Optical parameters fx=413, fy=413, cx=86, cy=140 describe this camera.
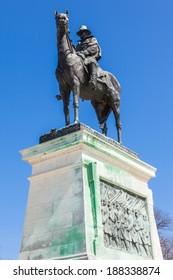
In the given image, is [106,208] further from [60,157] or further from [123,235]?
[60,157]

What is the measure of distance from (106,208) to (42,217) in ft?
4.63

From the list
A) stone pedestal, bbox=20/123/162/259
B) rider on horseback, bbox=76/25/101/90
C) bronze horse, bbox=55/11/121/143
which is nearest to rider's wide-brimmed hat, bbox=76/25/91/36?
rider on horseback, bbox=76/25/101/90

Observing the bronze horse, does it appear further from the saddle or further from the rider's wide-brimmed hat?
the rider's wide-brimmed hat

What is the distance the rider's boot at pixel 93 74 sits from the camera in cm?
1072

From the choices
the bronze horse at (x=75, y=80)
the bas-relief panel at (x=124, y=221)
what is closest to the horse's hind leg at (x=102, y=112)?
the bronze horse at (x=75, y=80)

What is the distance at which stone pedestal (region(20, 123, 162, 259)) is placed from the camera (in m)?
8.30

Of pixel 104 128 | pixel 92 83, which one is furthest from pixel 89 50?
pixel 104 128

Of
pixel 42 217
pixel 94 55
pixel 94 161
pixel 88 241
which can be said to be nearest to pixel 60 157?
pixel 94 161

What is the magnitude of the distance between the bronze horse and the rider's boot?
0.50 ft

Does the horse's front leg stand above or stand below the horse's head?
below

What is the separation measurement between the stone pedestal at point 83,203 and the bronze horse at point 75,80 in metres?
1.00

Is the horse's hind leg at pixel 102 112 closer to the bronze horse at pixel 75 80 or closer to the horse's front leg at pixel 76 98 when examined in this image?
the bronze horse at pixel 75 80
